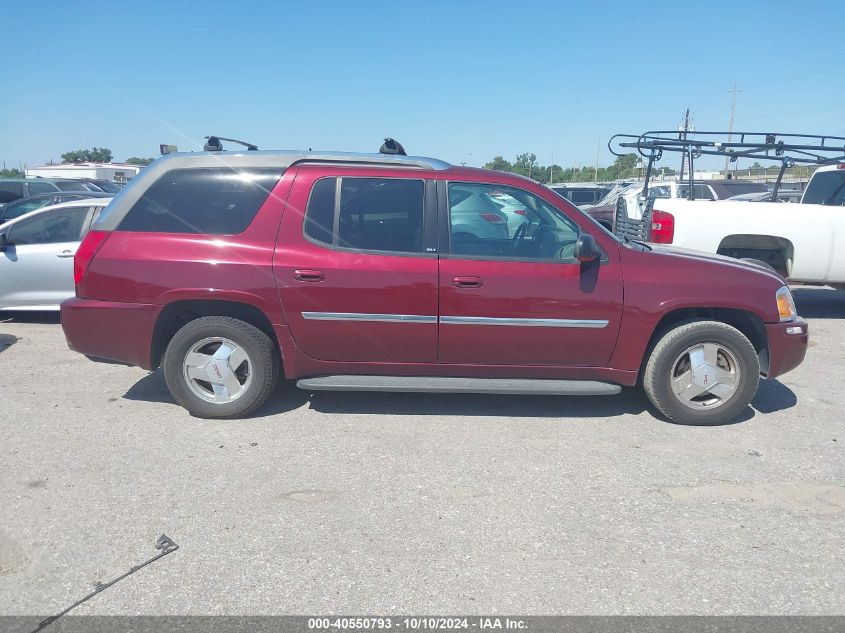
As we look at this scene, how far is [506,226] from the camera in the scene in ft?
15.9

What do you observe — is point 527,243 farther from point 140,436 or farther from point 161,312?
point 140,436

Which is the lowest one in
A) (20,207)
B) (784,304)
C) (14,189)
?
(784,304)

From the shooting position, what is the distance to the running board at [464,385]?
4.70 meters

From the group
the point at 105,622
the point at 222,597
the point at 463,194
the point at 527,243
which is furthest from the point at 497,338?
the point at 105,622

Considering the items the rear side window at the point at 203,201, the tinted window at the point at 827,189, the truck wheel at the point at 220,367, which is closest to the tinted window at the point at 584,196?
the tinted window at the point at 827,189

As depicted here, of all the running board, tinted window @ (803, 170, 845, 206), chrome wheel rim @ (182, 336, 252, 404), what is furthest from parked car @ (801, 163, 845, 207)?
chrome wheel rim @ (182, 336, 252, 404)

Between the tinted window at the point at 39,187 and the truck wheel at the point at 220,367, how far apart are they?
48.4 feet

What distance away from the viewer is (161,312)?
477 cm

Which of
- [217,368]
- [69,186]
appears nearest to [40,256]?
[217,368]

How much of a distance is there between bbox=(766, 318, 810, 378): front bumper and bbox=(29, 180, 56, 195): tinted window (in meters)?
17.2

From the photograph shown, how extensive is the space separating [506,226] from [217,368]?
2292mm

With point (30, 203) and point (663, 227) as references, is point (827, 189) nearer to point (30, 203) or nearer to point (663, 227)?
point (663, 227)

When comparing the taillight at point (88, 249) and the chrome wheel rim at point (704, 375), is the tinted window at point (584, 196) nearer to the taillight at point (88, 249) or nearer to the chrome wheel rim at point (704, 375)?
the chrome wheel rim at point (704, 375)

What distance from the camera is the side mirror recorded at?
451cm
